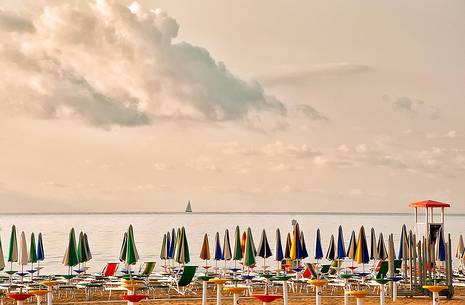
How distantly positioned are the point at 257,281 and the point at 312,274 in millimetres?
3248

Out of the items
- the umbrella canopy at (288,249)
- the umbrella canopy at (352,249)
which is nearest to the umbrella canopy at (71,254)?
the umbrella canopy at (288,249)

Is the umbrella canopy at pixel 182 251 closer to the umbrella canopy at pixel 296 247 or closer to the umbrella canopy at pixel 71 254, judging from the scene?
the umbrella canopy at pixel 71 254

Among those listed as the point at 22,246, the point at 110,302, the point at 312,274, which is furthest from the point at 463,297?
the point at 22,246

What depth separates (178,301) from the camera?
21844mm

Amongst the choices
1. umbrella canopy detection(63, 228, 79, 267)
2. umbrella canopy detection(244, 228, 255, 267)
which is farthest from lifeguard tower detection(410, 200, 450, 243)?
umbrella canopy detection(63, 228, 79, 267)

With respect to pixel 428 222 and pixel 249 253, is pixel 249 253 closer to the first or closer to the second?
pixel 249 253

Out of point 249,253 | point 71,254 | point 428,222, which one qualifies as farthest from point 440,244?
point 71,254

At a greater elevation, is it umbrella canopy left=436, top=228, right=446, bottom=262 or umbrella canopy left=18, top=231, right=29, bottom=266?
umbrella canopy left=436, top=228, right=446, bottom=262

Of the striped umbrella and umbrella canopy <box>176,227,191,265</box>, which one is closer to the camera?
umbrella canopy <box>176,227,191,265</box>

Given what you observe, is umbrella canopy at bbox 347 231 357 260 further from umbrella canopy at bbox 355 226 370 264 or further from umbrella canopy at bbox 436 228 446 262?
umbrella canopy at bbox 436 228 446 262

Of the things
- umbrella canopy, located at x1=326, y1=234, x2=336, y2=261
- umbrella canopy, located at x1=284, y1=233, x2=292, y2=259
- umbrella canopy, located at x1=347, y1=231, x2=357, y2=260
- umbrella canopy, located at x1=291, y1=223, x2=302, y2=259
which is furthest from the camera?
umbrella canopy, located at x1=326, y1=234, x2=336, y2=261

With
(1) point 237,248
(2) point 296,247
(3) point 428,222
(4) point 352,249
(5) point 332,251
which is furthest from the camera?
(5) point 332,251

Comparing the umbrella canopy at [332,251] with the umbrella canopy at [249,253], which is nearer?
the umbrella canopy at [249,253]

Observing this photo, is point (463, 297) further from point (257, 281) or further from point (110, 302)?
point (110, 302)
